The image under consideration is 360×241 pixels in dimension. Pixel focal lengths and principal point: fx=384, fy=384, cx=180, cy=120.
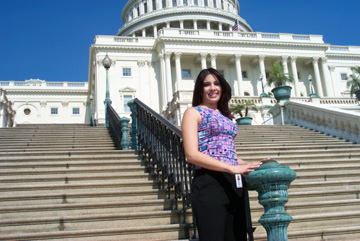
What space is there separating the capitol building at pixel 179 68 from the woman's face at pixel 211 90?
36.5 metres

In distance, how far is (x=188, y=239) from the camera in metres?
4.88

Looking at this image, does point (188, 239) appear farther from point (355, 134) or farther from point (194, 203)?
point (355, 134)

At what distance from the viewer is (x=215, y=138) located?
304cm

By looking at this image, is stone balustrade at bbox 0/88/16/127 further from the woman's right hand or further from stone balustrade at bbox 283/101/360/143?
the woman's right hand

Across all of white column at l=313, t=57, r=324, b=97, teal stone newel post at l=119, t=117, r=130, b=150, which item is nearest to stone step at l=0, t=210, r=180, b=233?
teal stone newel post at l=119, t=117, r=130, b=150

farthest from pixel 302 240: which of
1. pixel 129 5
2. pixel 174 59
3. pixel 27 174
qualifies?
pixel 129 5

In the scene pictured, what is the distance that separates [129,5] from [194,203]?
277 feet

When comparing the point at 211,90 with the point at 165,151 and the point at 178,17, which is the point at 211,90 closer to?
the point at 165,151

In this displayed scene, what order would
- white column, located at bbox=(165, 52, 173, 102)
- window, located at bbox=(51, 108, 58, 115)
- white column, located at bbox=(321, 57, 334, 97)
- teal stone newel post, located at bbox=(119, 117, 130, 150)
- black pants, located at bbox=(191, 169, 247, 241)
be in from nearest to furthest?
black pants, located at bbox=(191, 169, 247, 241)
teal stone newel post, located at bbox=(119, 117, 130, 150)
white column, located at bbox=(165, 52, 173, 102)
white column, located at bbox=(321, 57, 334, 97)
window, located at bbox=(51, 108, 58, 115)

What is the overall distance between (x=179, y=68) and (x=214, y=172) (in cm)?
4432

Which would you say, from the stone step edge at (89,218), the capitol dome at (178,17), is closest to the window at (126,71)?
the capitol dome at (178,17)

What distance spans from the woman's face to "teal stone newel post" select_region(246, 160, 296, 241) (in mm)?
811

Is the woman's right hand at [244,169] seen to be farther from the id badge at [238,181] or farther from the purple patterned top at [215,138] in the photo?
the purple patterned top at [215,138]

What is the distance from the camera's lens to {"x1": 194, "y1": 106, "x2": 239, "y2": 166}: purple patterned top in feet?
9.86
